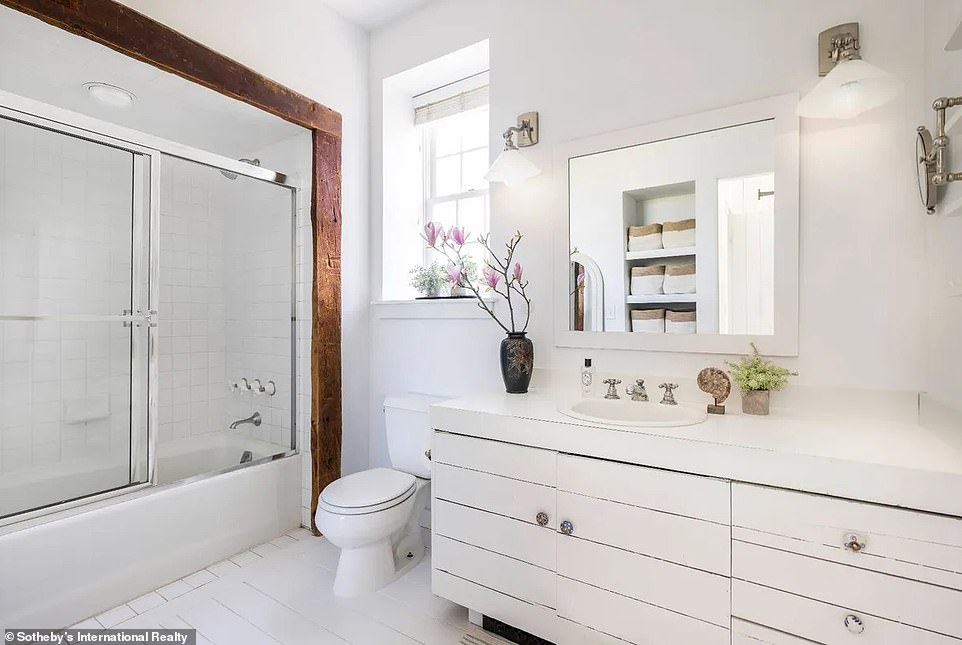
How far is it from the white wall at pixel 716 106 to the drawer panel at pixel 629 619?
31.7 inches

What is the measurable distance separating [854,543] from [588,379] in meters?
0.95

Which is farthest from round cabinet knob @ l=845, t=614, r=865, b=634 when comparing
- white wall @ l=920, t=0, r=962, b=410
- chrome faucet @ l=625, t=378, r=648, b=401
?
chrome faucet @ l=625, t=378, r=648, b=401

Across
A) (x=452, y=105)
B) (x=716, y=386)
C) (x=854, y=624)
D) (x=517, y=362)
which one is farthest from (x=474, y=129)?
(x=854, y=624)

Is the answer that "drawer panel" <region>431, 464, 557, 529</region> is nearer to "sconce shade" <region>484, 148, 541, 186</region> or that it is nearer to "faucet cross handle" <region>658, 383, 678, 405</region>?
"faucet cross handle" <region>658, 383, 678, 405</region>

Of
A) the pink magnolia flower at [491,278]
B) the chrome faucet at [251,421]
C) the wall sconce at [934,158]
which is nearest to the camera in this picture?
the wall sconce at [934,158]

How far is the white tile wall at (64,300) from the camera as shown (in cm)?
193

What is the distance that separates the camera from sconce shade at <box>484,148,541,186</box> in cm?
204

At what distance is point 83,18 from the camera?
1.62 meters

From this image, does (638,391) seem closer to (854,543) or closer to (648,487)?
(648,487)

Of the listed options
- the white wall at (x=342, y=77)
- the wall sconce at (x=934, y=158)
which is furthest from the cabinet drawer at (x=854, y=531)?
the white wall at (x=342, y=77)

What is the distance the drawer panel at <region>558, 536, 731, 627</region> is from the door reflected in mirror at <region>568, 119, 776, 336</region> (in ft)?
2.67

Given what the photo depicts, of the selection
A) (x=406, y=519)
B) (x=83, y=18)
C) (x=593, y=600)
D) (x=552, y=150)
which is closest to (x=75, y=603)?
(x=406, y=519)

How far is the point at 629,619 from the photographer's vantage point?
136 centimetres

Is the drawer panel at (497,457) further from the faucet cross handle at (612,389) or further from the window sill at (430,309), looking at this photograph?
the window sill at (430,309)
